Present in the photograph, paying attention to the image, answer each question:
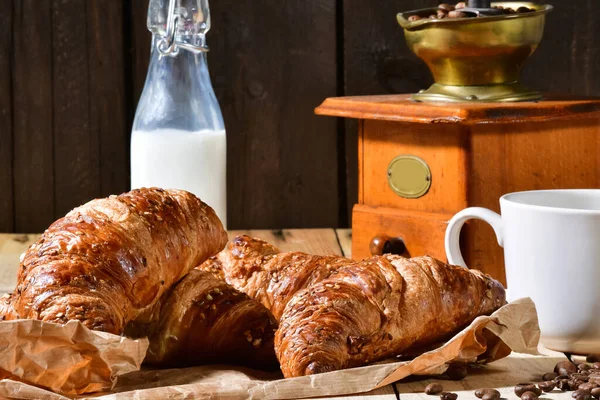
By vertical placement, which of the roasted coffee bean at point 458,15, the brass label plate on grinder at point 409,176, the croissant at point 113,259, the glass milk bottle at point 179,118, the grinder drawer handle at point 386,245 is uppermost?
the roasted coffee bean at point 458,15

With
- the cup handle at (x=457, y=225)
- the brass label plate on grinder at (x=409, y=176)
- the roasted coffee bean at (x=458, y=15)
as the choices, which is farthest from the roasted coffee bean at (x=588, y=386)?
the roasted coffee bean at (x=458, y=15)

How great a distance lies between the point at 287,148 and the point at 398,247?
65cm

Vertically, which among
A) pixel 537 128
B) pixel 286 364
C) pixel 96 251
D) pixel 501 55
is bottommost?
pixel 286 364

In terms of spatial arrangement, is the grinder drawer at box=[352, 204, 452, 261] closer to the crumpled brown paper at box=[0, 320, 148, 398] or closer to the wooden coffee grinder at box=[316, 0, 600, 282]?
the wooden coffee grinder at box=[316, 0, 600, 282]

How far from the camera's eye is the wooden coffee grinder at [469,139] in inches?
55.7

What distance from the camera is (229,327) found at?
1049 millimetres

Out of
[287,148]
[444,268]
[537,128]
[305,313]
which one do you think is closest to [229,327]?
[305,313]

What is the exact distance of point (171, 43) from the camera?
1.57m

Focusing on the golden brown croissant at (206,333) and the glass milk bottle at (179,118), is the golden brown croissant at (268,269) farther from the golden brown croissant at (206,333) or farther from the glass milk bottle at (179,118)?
the glass milk bottle at (179,118)

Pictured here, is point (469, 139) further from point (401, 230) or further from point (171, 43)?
point (171, 43)

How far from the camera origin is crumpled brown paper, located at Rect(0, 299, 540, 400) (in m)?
0.90

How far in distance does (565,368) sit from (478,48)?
0.62 m

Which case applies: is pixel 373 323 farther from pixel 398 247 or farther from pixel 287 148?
pixel 287 148

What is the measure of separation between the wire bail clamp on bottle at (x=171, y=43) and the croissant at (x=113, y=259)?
20.5 inches
